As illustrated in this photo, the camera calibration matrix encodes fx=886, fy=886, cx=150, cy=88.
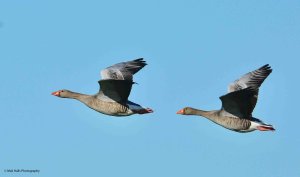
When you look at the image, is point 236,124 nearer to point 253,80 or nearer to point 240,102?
point 240,102

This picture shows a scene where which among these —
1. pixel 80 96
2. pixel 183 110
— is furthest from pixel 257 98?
pixel 80 96

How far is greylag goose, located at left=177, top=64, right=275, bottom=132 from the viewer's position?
32656 millimetres

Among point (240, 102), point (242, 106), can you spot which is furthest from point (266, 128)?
point (240, 102)

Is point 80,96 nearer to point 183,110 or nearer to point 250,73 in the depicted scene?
point 183,110

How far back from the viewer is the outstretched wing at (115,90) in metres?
33.3

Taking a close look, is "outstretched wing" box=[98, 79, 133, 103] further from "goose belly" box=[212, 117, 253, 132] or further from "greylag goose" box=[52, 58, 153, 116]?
"goose belly" box=[212, 117, 253, 132]

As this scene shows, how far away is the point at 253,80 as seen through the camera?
115ft

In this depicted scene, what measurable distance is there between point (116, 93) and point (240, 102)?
4.76 metres

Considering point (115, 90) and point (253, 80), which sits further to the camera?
point (253, 80)

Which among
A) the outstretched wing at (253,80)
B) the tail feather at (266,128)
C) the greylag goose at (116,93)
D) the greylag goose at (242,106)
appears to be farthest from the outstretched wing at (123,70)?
the tail feather at (266,128)

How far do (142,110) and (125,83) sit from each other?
1.98 m

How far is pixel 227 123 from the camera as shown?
33.8 meters

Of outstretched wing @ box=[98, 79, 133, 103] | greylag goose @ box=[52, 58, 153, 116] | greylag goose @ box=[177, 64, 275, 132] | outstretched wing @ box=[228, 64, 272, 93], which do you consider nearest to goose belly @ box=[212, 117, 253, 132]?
greylag goose @ box=[177, 64, 275, 132]

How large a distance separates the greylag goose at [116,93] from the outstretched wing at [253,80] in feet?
11.4
